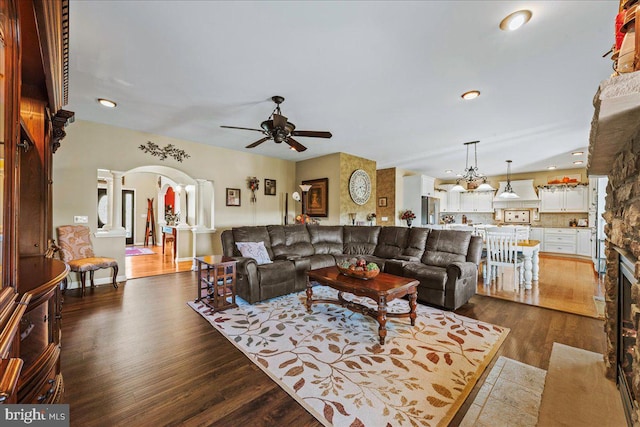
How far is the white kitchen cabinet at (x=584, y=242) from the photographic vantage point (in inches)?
276

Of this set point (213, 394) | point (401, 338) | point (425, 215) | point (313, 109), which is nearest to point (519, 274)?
point (401, 338)

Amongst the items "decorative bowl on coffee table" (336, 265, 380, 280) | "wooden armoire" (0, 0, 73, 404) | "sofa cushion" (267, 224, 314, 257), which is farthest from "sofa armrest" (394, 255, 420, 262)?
"wooden armoire" (0, 0, 73, 404)

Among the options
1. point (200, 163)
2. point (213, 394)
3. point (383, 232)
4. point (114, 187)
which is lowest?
point (213, 394)

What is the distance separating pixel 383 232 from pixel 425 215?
3.58 meters

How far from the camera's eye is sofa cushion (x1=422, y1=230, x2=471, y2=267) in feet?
13.1

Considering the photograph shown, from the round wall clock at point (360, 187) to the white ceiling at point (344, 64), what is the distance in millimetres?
1823

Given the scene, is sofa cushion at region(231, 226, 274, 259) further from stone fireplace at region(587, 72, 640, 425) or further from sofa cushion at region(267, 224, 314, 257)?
stone fireplace at region(587, 72, 640, 425)

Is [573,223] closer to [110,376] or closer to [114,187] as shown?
[110,376]

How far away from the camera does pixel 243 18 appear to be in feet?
6.24

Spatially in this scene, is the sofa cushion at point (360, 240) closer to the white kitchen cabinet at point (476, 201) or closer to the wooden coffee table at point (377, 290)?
the wooden coffee table at point (377, 290)

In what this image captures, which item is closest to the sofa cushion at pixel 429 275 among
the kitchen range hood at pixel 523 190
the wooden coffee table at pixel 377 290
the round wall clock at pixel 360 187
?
the wooden coffee table at pixel 377 290

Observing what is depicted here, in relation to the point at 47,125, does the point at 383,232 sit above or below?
below

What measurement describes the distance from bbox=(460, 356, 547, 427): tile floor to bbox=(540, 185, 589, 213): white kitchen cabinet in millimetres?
7802

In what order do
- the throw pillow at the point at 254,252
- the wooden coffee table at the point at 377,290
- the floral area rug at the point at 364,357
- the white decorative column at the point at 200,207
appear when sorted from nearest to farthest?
the floral area rug at the point at 364,357
the wooden coffee table at the point at 377,290
the throw pillow at the point at 254,252
the white decorative column at the point at 200,207
